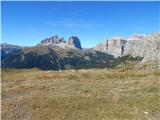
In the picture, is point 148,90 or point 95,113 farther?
point 148,90

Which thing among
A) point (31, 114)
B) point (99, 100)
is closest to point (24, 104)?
point (31, 114)

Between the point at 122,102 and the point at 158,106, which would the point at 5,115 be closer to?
the point at 122,102

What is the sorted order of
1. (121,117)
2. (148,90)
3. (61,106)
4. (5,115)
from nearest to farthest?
(121,117) → (5,115) → (61,106) → (148,90)

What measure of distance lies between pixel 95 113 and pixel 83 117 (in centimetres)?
133

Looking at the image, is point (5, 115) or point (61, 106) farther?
point (61, 106)

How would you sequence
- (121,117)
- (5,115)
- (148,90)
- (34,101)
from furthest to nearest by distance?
(148,90) < (34,101) < (5,115) < (121,117)

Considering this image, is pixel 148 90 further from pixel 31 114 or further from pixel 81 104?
pixel 31 114

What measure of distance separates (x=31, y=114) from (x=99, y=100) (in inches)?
278

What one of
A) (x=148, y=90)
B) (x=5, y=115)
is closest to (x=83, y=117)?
(x=5, y=115)

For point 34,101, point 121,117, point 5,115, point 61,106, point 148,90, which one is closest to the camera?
point 121,117

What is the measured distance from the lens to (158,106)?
2362cm

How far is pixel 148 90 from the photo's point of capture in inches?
1210

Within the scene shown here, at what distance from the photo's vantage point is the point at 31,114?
22375mm

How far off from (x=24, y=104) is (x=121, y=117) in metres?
9.41
